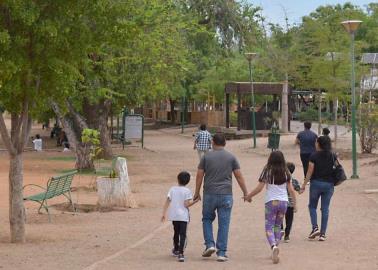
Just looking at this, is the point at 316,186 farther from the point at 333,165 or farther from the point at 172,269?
the point at 172,269

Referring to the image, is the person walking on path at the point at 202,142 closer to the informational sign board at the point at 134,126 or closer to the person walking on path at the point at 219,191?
the person walking on path at the point at 219,191

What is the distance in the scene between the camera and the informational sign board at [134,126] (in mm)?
38938

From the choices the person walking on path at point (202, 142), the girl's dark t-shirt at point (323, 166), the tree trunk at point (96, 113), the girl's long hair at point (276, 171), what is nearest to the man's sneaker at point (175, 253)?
the girl's long hair at point (276, 171)

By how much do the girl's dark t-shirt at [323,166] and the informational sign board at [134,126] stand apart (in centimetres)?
2784

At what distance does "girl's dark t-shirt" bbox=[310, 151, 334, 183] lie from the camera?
1116 centimetres

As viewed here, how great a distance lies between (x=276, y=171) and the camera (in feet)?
32.1

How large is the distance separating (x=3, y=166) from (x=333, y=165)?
20.1 metres

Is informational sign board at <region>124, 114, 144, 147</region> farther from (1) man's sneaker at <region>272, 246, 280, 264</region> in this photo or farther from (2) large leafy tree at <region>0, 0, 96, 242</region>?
(1) man's sneaker at <region>272, 246, 280, 264</region>

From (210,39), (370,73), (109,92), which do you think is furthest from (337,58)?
(109,92)

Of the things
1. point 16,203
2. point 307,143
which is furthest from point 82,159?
point 16,203

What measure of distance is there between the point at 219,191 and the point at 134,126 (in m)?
30.0

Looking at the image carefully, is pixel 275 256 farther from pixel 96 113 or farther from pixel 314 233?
pixel 96 113

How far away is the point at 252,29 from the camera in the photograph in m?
38.9

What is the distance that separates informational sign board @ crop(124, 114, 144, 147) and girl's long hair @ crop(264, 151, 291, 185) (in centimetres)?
2912
